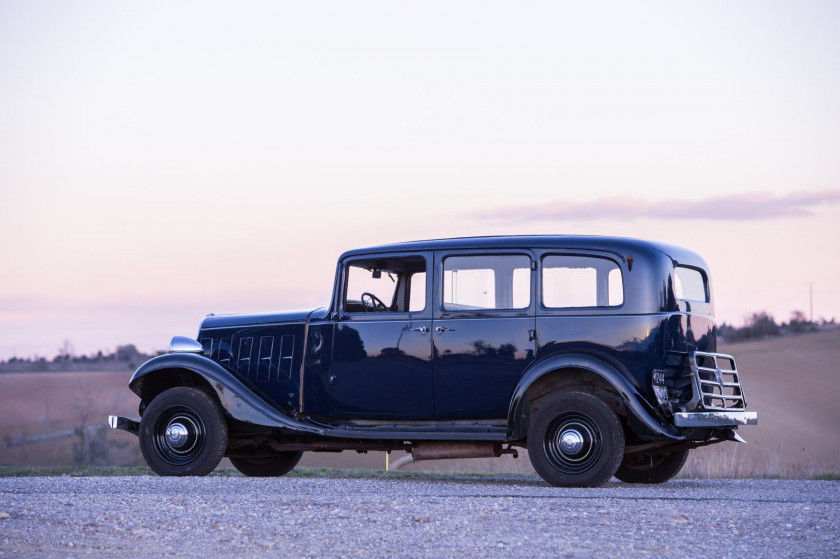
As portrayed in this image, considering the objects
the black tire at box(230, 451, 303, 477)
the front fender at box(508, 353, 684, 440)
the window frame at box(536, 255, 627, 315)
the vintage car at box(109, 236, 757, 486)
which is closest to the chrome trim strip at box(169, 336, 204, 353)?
the vintage car at box(109, 236, 757, 486)

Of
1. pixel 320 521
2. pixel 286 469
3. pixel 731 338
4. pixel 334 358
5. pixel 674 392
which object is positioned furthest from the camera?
pixel 731 338

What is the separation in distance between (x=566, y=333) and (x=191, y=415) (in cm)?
398

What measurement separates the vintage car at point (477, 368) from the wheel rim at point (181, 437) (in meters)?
0.02

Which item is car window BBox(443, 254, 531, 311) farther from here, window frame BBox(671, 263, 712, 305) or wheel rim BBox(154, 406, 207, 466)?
wheel rim BBox(154, 406, 207, 466)

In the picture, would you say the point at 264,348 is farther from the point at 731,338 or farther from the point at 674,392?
the point at 731,338

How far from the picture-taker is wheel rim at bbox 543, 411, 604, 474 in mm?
9812

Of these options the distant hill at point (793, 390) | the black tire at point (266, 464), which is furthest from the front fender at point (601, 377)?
the distant hill at point (793, 390)

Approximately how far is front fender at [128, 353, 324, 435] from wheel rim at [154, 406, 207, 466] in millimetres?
360

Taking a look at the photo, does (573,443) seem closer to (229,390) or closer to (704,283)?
(704,283)

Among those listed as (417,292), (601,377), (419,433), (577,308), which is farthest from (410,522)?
(417,292)

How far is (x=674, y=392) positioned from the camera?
10031mm

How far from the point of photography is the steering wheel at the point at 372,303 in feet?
37.2

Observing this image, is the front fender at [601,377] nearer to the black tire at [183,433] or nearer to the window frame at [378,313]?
the window frame at [378,313]

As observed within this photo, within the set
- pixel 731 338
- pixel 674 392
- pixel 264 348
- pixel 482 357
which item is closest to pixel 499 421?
pixel 482 357
